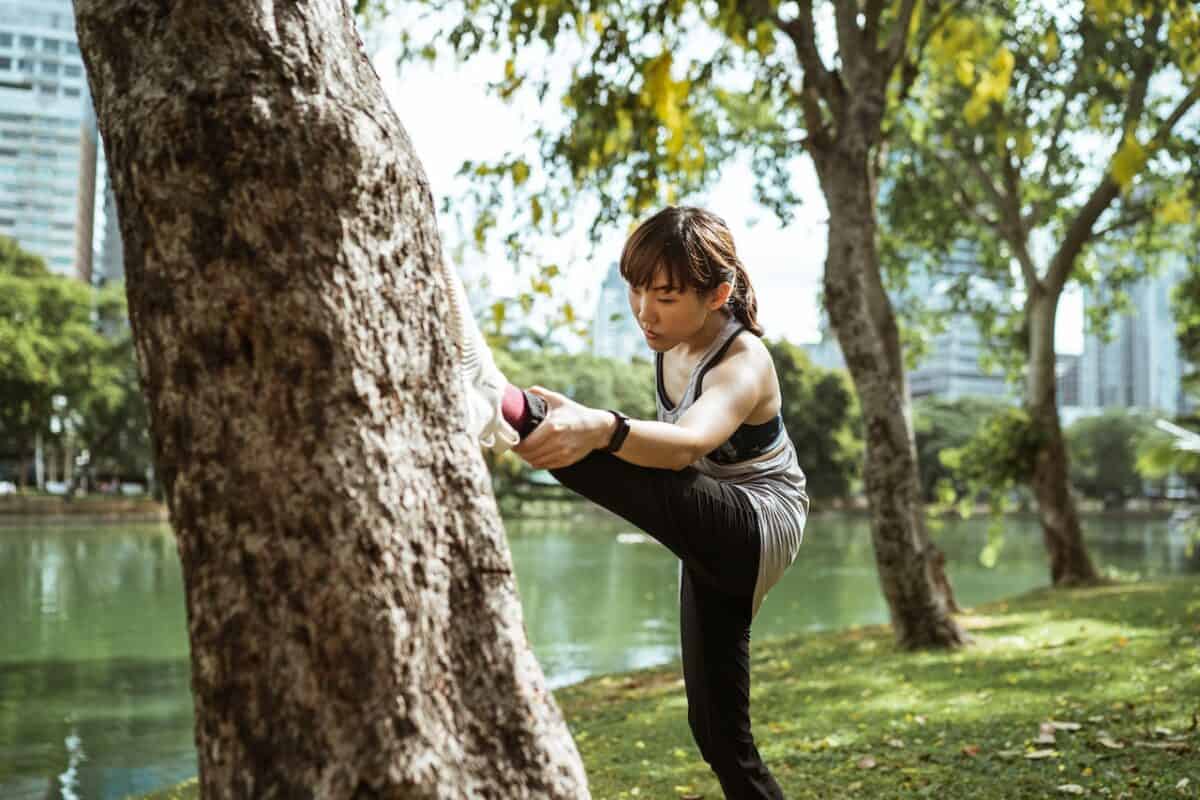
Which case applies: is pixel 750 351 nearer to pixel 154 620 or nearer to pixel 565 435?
pixel 565 435

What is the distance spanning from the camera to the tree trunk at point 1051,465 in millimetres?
13516

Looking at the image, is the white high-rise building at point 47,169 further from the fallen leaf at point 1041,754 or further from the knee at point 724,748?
the knee at point 724,748

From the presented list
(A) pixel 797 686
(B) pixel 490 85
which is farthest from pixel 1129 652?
(B) pixel 490 85

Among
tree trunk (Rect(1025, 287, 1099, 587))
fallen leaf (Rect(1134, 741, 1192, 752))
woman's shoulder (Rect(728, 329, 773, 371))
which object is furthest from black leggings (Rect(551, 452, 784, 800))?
tree trunk (Rect(1025, 287, 1099, 587))

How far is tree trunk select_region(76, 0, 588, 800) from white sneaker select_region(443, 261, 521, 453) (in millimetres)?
95

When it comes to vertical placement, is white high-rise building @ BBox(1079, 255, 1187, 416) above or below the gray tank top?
above

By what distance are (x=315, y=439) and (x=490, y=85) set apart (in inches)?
234

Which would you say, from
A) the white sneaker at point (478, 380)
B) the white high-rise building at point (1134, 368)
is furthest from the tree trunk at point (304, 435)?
the white high-rise building at point (1134, 368)

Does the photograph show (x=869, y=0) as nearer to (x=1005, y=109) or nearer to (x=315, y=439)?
(x=1005, y=109)

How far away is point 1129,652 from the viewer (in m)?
7.27

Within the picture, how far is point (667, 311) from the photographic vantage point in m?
2.53

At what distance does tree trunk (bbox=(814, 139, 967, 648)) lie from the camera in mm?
8109

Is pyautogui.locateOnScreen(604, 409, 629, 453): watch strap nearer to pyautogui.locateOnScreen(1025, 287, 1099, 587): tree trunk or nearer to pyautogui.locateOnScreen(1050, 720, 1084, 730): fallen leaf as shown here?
pyautogui.locateOnScreen(1050, 720, 1084, 730): fallen leaf

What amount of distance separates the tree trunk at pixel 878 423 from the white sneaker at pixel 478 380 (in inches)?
252
